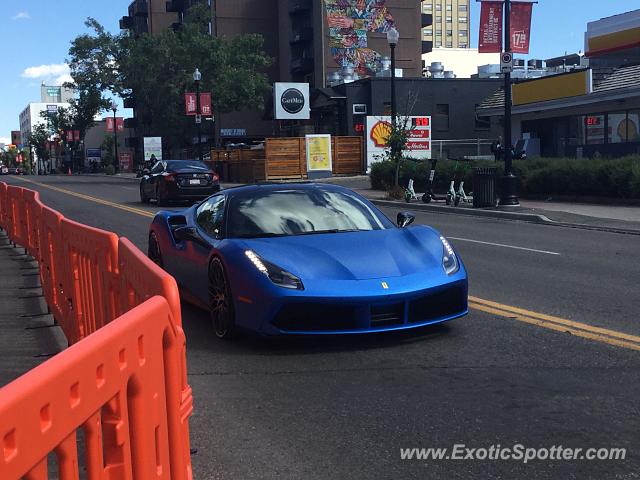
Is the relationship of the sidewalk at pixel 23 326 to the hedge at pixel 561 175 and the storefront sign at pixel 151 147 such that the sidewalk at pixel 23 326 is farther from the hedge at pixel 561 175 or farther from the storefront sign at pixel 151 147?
the storefront sign at pixel 151 147

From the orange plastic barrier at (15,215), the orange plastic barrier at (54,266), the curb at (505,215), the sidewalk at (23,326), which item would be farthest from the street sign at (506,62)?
the orange plastic barrier at (54,266)

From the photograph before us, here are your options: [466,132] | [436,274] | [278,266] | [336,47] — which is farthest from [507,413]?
[336,47]

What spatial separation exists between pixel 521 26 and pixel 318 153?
20625 millimetres

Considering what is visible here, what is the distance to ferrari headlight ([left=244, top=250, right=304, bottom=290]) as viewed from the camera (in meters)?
5.84

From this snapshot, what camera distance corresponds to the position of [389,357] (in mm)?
5754

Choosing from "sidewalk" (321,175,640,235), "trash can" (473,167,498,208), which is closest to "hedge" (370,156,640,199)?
"sidewalk" (321,175,640,235)

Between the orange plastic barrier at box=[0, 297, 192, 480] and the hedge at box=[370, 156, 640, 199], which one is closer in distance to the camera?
the orange plastic barrier at box=[0, 297, 192, 480]

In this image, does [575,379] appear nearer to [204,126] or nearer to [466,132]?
[466,132]

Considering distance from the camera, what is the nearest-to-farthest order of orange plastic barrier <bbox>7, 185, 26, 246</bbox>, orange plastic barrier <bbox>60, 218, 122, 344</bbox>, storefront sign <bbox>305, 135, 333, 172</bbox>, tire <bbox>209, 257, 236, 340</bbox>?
orange plastic barrier <bbox>60, 218, 122, 344</bbox>
tire <bbox>209, 257, 236, 340</bbox>
orange plastic barrier <bbox>7, 185, 26, 246</bbox>
storefront sign <bbox>305, 135, 333, 172</bbox>

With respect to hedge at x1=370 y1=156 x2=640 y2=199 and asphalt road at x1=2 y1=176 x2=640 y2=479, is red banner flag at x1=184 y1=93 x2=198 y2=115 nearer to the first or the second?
hedge at x1=370 y1=156 x2=640 y2=199

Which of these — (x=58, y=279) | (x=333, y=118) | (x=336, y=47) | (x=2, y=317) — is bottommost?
(x=2, y=317)

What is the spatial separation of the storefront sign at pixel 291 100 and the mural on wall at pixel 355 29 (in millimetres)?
20028

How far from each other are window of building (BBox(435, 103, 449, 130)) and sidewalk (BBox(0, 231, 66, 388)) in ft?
140

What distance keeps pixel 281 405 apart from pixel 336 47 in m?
66.5
